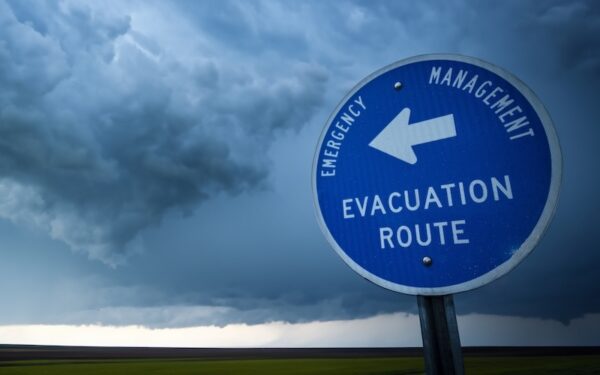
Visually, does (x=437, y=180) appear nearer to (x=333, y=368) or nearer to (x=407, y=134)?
(x=407, y=134)

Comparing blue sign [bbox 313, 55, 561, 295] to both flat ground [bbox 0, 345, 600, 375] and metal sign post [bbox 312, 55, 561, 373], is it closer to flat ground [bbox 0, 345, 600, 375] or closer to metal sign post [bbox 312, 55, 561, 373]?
metal sign post [bbox 312, 55, 561, 373]

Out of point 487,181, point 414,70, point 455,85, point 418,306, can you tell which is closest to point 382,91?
point 414,70

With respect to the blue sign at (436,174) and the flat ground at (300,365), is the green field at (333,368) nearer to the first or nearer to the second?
the flat ground at (300,365)

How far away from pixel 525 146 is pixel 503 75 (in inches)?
11.5

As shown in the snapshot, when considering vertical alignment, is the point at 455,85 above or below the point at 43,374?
above

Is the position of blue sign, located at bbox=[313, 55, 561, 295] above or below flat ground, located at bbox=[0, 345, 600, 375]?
above

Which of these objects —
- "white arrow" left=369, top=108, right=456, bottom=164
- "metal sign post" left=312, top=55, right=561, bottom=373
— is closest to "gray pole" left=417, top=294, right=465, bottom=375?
"metal sign post" left=312, top=55, right=561, bottom=373

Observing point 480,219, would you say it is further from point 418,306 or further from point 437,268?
point 418,306

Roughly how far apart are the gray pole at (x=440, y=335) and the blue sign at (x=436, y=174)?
8 cm

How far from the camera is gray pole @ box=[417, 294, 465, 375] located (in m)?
1.67

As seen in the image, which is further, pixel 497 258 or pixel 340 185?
pixel 340 185

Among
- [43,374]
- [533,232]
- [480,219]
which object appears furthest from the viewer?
[43,374]

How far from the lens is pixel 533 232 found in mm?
1516

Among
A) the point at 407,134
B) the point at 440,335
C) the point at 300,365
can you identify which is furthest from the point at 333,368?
the point at 407,134
